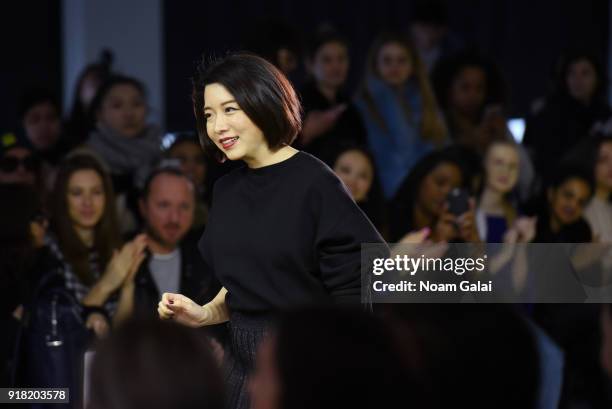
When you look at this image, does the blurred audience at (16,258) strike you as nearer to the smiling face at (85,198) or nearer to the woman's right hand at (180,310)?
the smiling face at (85,198)

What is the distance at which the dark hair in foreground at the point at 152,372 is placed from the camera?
135 centimetres

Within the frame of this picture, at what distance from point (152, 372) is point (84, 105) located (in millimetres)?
3547

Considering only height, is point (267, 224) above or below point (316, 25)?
below

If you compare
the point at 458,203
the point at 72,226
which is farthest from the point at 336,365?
the point at 458,203

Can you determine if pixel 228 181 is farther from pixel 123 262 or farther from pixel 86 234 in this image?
pixel 86 234

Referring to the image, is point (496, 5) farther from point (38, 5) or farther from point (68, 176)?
point (68, 176)

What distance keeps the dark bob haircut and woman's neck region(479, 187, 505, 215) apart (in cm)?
230

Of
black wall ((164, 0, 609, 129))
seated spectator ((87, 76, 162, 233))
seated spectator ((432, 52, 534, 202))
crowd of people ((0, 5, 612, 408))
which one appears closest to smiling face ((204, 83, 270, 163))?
crowd of people ((0, 5, 612, 408))

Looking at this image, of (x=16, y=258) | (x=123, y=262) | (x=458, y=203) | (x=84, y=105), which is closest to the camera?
(x=16, y=258)

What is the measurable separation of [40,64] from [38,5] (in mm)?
313

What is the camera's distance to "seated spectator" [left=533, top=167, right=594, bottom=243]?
4.19m

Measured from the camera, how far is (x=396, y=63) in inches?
180

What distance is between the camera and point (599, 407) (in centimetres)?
262

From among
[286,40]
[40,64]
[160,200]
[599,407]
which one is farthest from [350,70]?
[599,407]
